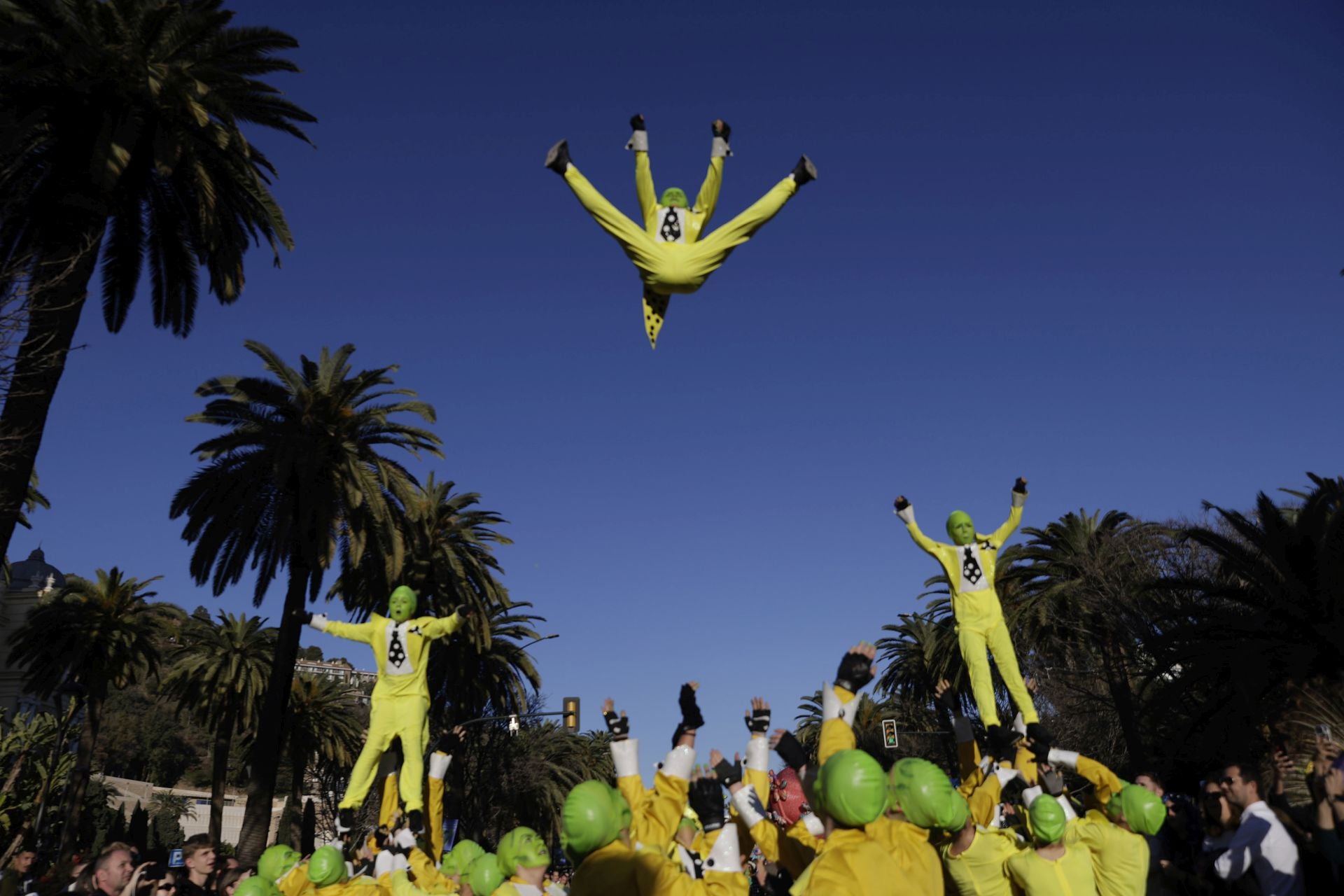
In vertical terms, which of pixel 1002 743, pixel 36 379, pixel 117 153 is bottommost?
pixel 1002 743

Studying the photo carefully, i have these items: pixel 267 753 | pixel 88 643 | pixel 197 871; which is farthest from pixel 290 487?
pixel 197 871

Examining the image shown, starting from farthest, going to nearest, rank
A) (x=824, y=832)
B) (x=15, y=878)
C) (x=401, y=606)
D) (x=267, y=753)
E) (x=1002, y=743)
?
(x=267, y=753), (x=401, y=606), (x=15, y=878), (x=1002, y=743), (x=824, y=832)

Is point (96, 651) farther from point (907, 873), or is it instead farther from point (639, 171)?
point (907, 873)

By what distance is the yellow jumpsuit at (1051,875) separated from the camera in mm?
4613

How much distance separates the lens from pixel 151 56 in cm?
1612

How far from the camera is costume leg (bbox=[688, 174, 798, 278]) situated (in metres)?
7.36

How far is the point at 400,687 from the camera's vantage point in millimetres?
10469

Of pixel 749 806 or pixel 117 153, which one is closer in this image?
pixel 749 806

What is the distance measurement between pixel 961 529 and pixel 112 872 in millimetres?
7531

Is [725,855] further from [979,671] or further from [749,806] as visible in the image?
[979,671]

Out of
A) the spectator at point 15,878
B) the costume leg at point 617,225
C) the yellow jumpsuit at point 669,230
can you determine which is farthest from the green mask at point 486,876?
the spectator at point 15,878

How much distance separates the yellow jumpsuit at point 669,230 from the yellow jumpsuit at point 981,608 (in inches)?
157

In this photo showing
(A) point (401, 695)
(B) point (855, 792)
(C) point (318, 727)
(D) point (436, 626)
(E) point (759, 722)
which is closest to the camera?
(B) point (855, 792)

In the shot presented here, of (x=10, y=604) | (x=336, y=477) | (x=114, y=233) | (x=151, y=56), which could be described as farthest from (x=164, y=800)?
(x=151, y=56)
